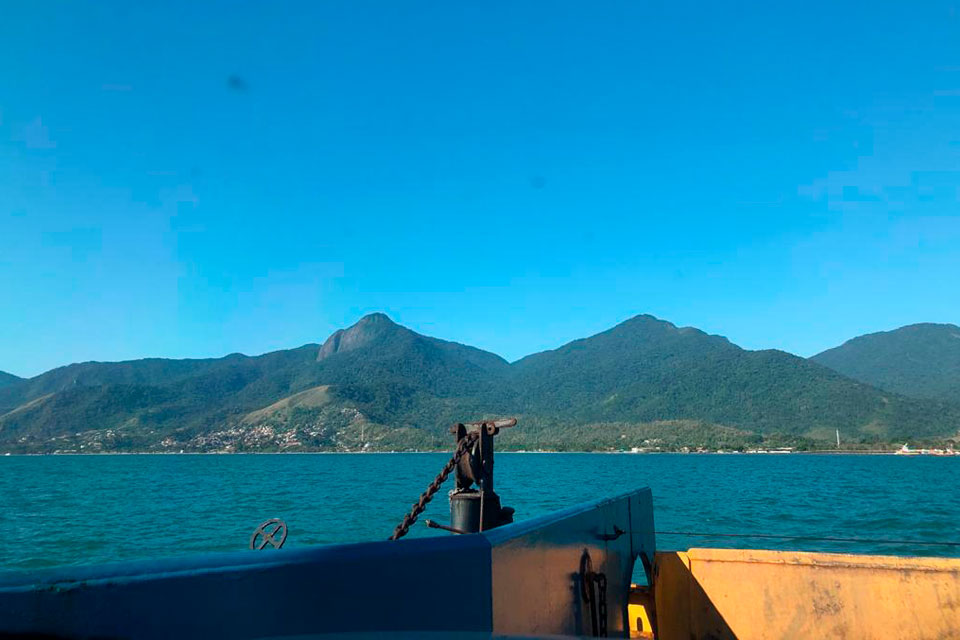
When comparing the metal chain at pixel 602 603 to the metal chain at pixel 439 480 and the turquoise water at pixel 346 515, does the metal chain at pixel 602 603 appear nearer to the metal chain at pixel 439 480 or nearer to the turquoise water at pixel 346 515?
the metal chain at pixel 439 480

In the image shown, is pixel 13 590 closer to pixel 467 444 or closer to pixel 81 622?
pixel 81 622

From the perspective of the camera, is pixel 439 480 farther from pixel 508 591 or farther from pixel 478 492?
pixel 508 591

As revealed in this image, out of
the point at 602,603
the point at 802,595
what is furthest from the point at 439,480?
the point at 802,595

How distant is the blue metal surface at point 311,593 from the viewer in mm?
1785

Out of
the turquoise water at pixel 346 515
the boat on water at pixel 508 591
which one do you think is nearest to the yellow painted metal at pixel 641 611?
the boat on water at pixel 508 591

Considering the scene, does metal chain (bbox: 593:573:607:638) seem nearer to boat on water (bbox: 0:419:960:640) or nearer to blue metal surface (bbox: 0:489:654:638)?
boat on water (bbox: 0:419:960:640)

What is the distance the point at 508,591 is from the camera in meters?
2.76

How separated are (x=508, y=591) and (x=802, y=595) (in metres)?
3.87

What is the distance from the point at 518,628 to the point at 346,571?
3.27 ft

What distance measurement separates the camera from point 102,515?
121 feet

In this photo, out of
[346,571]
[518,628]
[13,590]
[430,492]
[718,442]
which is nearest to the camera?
[13,590]

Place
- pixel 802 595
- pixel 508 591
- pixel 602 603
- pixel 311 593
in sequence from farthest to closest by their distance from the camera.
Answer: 1. pixel 802 595
2. pixel 602 603
3. pixel 508 591
4. pixel 311 593

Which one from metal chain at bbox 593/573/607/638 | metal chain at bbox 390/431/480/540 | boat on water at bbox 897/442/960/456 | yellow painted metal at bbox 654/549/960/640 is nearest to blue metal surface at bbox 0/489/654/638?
metal chain at bbox 593/573/607/638

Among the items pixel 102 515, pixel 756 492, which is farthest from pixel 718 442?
pixel 102 515
